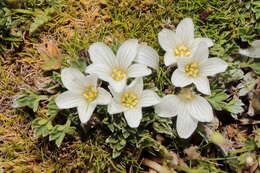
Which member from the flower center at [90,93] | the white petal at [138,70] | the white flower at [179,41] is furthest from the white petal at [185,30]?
the flower center at [90,93]

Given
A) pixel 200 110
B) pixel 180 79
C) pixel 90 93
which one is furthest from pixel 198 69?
pixel 90 93

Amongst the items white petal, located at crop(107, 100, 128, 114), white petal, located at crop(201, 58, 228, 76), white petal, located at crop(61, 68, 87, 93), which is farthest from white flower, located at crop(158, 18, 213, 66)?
white petal, located at crop(61, 68, 87, 93)

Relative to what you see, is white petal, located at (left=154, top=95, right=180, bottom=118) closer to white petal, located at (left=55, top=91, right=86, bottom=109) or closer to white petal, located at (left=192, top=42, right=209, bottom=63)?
white petal, located at (left=192, top=42, right=209, bottom=63)

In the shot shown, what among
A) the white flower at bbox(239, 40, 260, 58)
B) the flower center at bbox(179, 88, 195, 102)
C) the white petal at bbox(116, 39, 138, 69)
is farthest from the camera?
the white flower at bbox(239, 40, 260, 58)

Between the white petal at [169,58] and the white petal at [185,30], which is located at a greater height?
the white petal at [185,30]

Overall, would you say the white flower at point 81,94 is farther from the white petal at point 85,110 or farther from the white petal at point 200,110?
the white petal at point 200,110

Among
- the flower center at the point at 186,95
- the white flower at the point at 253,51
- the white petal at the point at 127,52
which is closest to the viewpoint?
the white petal at the point at 127,52

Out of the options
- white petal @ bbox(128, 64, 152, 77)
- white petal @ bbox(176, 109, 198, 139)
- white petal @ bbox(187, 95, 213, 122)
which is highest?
white petal @ bbox(128, 64, 152, 77)

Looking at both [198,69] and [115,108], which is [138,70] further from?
[198,69]
